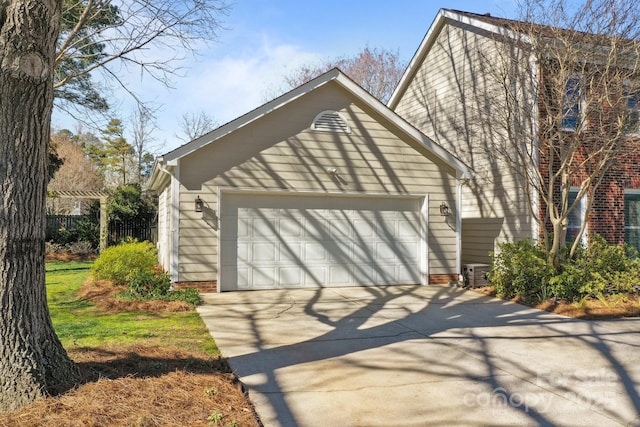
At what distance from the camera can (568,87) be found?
991 centimetres

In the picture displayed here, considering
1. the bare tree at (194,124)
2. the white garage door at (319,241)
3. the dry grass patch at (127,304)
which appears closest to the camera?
the dry grass patch at (127,304)

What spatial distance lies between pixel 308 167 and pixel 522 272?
4.92m

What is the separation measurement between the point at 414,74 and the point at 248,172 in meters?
8.09

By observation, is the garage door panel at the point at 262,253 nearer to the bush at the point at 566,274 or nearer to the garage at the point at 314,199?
the garage at the point at 314,199

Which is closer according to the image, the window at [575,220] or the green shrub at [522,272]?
the green shrub at [522,272]

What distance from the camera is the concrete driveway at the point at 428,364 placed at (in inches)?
150

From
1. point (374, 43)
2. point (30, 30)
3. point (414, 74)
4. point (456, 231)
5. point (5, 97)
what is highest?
point (374, 43)

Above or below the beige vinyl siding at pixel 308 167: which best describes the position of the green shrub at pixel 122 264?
below

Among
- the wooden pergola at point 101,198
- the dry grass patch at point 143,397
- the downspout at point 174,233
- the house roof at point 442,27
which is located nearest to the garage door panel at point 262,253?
the downspout at point 174,233

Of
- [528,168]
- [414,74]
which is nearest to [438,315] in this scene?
[528,168]

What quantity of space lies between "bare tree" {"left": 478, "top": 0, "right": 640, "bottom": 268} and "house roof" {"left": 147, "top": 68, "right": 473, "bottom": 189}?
157 cm

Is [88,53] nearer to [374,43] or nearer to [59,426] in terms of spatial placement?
[59,426]

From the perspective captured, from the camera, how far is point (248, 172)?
10219 mm

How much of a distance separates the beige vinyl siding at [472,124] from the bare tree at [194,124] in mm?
18597
